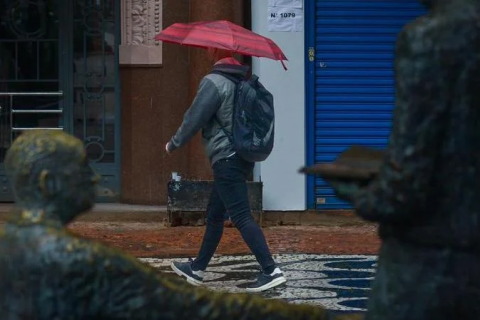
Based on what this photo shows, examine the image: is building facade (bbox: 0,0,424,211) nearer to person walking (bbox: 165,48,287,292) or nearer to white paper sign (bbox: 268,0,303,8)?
white paper sign (bbox: 268,0,303,8)

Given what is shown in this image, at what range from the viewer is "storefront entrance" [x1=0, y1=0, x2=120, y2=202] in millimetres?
12711

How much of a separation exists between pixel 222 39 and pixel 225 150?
0.85 m

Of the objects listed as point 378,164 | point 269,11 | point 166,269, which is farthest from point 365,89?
point 378,164

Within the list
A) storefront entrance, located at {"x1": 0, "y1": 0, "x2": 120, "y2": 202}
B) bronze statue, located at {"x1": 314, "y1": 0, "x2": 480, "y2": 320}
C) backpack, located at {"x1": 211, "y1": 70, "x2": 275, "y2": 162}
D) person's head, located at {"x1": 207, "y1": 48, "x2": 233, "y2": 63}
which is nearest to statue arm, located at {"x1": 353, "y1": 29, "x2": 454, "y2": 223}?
bronze statue, located at {"x1": 314, "y1": 0, "x2": 480, "y2": 320}

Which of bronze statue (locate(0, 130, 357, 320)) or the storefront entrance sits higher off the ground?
the storefront entrance

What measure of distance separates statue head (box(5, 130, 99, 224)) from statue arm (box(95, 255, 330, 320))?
26cm

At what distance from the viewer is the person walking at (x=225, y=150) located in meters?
8.28

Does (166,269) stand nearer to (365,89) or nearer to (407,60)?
(365,89)

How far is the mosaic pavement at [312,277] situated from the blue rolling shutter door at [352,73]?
2.55 m

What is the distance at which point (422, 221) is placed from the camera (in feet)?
12.2

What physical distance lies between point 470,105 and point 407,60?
0.24 meters

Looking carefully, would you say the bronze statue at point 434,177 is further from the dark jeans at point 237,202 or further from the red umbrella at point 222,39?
the red umbrella at point 222,39

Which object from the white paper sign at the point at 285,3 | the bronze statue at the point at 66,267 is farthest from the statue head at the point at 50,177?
the white paper sign at the point at 285,3

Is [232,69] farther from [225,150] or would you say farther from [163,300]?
[163,300]
